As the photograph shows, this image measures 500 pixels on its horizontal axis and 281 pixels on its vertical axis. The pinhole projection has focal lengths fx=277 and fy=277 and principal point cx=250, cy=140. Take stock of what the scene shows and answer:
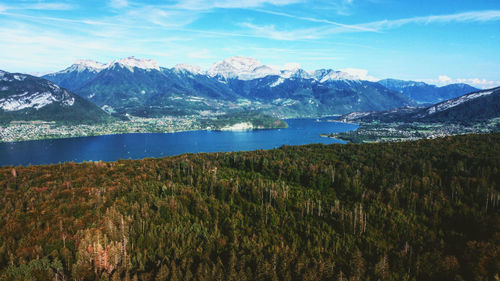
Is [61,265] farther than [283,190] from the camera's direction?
No

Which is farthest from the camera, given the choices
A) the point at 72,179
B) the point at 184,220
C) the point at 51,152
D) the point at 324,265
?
the point at 51,152

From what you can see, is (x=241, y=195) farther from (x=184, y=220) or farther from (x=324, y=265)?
(x=324, y=265)

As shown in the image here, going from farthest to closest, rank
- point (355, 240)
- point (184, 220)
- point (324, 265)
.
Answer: point (184, 220) → point (355, 240) → point (324, 265)

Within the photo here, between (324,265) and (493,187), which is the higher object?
(493,187)

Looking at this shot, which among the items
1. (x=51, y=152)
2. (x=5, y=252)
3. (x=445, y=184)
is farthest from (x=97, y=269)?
(x=51, y=152)

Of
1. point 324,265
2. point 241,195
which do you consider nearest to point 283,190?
point 241,195

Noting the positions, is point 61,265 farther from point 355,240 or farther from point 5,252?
point 355,240
